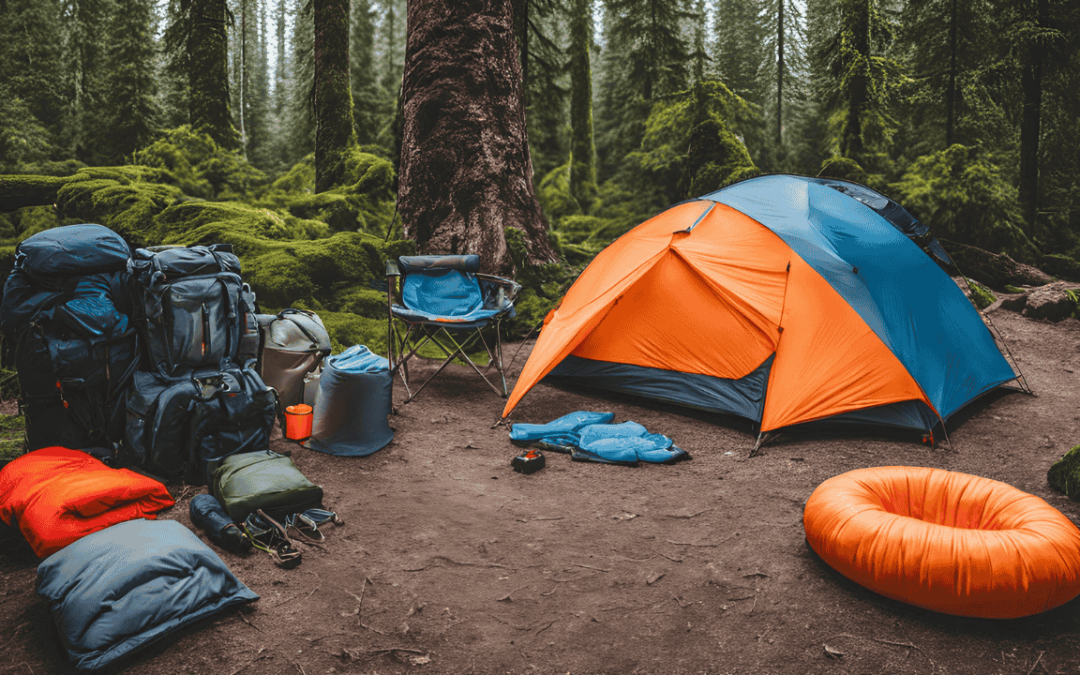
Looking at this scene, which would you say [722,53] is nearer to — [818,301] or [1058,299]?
[1058,299]

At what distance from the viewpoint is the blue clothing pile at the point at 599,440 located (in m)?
4.00

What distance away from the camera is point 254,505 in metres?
2.98

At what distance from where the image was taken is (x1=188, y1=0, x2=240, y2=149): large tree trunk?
9500 mm

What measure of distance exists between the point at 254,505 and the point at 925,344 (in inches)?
174

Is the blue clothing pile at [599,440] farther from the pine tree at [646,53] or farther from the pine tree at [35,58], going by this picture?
the pine tree at [35,58]

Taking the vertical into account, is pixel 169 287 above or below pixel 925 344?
above

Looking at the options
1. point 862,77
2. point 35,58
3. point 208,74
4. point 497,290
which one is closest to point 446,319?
point 497,290

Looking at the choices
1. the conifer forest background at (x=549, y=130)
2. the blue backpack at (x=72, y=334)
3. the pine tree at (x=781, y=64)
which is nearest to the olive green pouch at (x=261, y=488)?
the blue backpack at (x=72, y=334)

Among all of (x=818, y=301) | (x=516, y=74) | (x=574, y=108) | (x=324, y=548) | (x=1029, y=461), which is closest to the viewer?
(x=324, y=548)

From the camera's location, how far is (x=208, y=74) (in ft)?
31.3

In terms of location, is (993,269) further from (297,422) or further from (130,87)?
(130,87)

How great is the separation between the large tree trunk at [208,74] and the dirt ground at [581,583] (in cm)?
736

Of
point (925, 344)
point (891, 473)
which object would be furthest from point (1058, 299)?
point (891, 473)

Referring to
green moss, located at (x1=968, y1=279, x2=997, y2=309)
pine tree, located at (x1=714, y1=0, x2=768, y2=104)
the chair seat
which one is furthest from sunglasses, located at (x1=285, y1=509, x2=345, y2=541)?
pine tree, located at (x1=714, y1=0, x2=768, y2=104)
